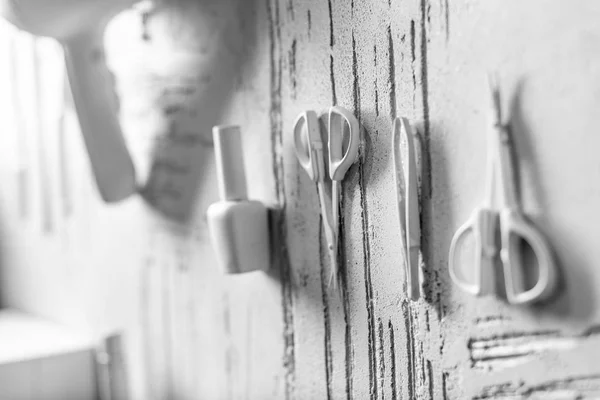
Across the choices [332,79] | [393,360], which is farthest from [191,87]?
[393,360]

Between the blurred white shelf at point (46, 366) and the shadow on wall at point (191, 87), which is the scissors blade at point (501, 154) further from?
the blurred white shelf at point (46, 366)

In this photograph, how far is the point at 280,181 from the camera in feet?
3.21

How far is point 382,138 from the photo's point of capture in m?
0.81

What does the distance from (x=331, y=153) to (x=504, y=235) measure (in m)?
0.25

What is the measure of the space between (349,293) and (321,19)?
326 mm

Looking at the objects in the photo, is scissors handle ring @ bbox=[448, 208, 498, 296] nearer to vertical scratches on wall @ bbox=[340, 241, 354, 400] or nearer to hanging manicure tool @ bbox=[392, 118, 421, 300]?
hanging manicure tool @ bbox=[392, 118, 421, 300]

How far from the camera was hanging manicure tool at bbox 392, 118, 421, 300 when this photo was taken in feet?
2.49

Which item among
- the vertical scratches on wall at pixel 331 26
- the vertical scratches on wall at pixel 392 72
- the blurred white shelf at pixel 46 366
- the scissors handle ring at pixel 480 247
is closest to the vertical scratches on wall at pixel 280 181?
the vertical scratches on wall at pixel 331 26

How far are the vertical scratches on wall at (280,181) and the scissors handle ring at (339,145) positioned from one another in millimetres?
136

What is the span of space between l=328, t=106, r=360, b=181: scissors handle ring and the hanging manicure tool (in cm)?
7

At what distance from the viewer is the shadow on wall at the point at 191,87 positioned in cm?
105

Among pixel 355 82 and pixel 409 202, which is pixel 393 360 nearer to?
pixel 409 202

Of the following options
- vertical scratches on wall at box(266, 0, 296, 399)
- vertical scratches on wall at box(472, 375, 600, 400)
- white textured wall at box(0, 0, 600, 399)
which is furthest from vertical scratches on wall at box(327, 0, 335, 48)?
vertical scratches on wall at box(472, 375, 600, 400)

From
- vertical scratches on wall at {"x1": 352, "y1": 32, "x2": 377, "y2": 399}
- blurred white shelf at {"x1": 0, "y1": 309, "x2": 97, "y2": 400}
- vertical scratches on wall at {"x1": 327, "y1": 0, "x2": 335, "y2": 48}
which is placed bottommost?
blurred white shelf at {"x1": 0, "y1": 309, "x2": 97, "y2": 400}
